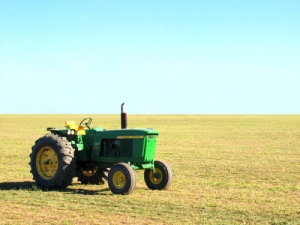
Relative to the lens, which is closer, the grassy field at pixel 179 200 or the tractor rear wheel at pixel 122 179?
the grassy field at pixel 179 200

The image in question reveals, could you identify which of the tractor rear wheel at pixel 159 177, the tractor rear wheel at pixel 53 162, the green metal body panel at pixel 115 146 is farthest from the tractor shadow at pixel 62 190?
the tractor rear wheel at pixel 159 177

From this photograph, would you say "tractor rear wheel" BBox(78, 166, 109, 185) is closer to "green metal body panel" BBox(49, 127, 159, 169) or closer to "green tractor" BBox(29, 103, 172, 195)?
"green tractor" BBox(29, 103, 172, 195)

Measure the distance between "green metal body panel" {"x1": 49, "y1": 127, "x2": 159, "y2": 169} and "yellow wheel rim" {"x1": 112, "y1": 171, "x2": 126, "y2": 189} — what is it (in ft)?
1.61

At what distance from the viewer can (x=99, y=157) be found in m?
12.9

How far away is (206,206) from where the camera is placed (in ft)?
33.8

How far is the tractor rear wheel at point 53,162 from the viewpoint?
1224cm

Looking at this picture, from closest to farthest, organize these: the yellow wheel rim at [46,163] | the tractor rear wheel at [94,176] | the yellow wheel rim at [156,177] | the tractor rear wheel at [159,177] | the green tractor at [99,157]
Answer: the green tractor at [99,157], the tractor rear wheel at [159,177], the yellow wheel rim at [156,177], the yellow wheel rim at [46,163], the tractor rear wheel at [94,176]

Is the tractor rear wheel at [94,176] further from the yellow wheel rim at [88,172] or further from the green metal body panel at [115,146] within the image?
the green metal body panel at [115,146]

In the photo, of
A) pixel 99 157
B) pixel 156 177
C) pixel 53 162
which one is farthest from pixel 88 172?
pixel 156 177

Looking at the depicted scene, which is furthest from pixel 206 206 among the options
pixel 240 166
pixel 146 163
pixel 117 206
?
pixel 240 166

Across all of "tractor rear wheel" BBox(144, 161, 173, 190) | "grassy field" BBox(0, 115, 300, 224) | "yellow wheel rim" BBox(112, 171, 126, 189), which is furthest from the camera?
"tractor rear wheel" BBox(144, 161, 173, 190)

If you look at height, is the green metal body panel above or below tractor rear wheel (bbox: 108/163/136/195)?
above

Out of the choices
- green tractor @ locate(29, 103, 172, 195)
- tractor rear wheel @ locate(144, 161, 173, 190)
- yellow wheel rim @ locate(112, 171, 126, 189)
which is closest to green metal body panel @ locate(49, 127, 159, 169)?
green tractor @ locate(29, 103, 172, 195)

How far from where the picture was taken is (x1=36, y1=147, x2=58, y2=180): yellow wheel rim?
1277 cm
